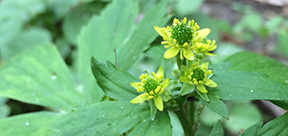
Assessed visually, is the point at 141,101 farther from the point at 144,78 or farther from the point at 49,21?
the point at 49,21

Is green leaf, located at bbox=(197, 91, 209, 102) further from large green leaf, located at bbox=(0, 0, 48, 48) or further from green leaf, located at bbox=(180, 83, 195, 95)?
large green leaf, located at bbox=(0, 0, 48, 48)

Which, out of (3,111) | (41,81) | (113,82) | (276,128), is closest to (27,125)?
(41,81)

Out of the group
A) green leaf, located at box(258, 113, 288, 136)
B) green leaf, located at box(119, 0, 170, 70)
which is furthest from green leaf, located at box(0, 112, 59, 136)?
green leaf, located at box(258, 113, 288, 136)

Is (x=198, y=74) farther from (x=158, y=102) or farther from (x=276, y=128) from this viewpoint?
(x=276, y=128)

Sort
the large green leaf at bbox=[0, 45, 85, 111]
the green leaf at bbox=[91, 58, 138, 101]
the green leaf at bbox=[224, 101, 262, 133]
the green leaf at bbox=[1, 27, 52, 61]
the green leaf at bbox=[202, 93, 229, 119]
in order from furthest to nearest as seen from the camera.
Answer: the green leaf at bbox=[1, 27, 52, 61] → the green leaf at bbox=[224, 101, 262, 133] → the large green leaf at bbox=[0, 45, 85, 111] → the green leaf at bbox=[91, 58, 138, 101] → the green leaf at bbox=[202, 93, 229, 119]

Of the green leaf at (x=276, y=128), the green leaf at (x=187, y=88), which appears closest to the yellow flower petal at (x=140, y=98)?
the green leaf at (x=187, y=88)

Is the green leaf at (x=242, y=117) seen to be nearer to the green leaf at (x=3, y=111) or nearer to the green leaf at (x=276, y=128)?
the green leaf at (x=276, y=128)
